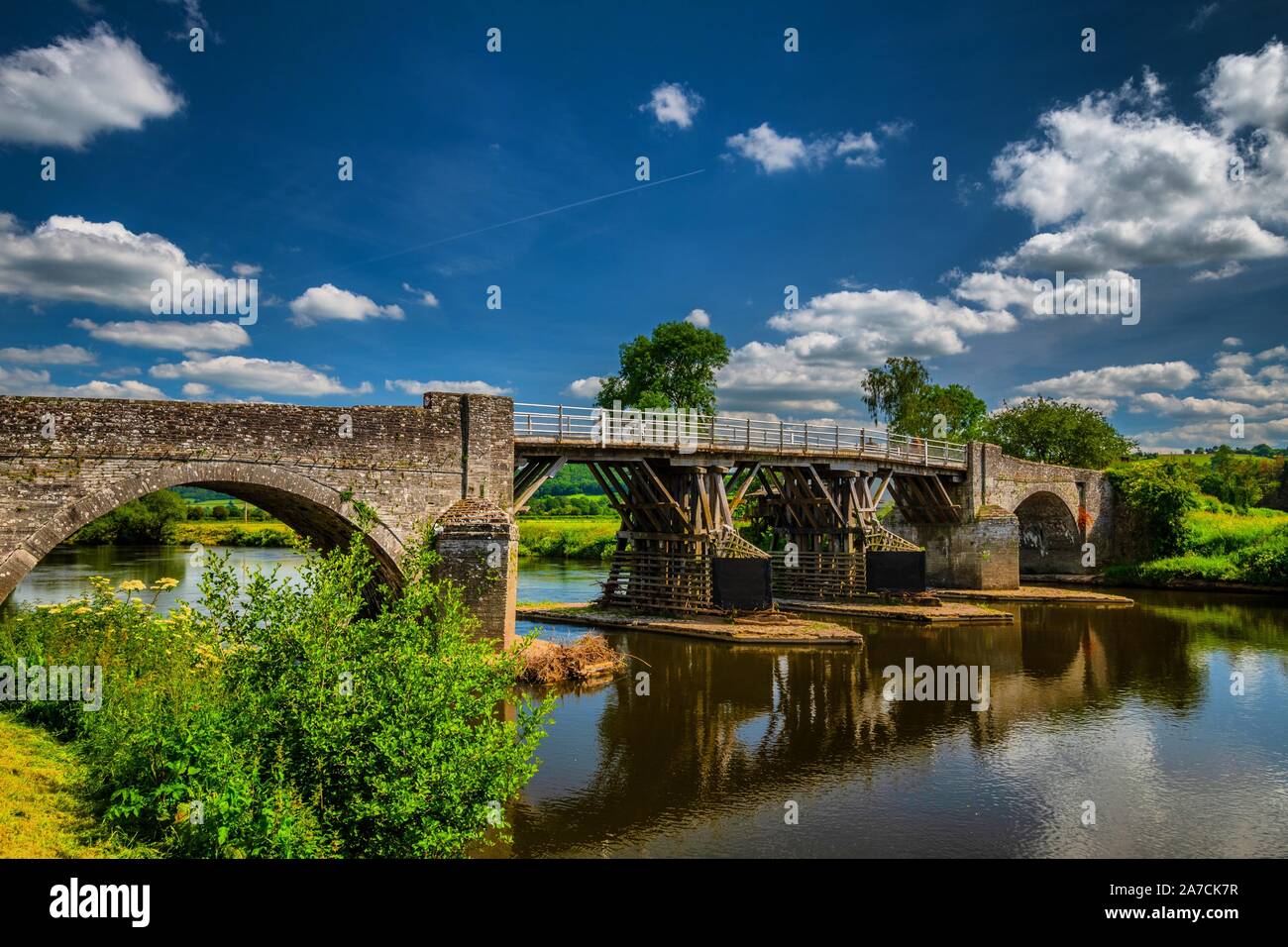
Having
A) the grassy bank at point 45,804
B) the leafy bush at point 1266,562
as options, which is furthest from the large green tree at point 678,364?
the grassy bank at point 45,804

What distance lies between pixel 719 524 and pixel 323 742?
2149 centimetres

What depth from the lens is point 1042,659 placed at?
2444 centimetres

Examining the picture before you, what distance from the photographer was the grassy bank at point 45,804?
816 centimetres

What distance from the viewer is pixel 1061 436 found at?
2475 inches

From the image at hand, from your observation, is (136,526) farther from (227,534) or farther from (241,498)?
(241,498)

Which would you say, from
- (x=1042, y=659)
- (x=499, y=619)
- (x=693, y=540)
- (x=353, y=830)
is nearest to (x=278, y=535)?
(x=693, y=540)

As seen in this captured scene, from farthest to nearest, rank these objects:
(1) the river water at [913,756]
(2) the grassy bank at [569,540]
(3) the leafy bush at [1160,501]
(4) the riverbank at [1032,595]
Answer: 1. (2) the grassy bank at [569,540]
2. (3) the leafy bush at [1160,501]
3. (4) the riverbank at [1032,595]
4. (1) the river water at [913,756]

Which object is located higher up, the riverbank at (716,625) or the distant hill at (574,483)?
the distant hill at (574,483)

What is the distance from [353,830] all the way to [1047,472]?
153 feet

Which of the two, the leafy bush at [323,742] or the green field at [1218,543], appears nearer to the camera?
the leafy bush at [323,742]

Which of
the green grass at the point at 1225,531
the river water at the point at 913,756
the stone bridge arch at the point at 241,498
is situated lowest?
the river water at the point at 913,756

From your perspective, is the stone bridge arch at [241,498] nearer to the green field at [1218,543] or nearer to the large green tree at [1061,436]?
the green field at [1218,543]

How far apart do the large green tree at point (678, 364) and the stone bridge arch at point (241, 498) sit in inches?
1320
